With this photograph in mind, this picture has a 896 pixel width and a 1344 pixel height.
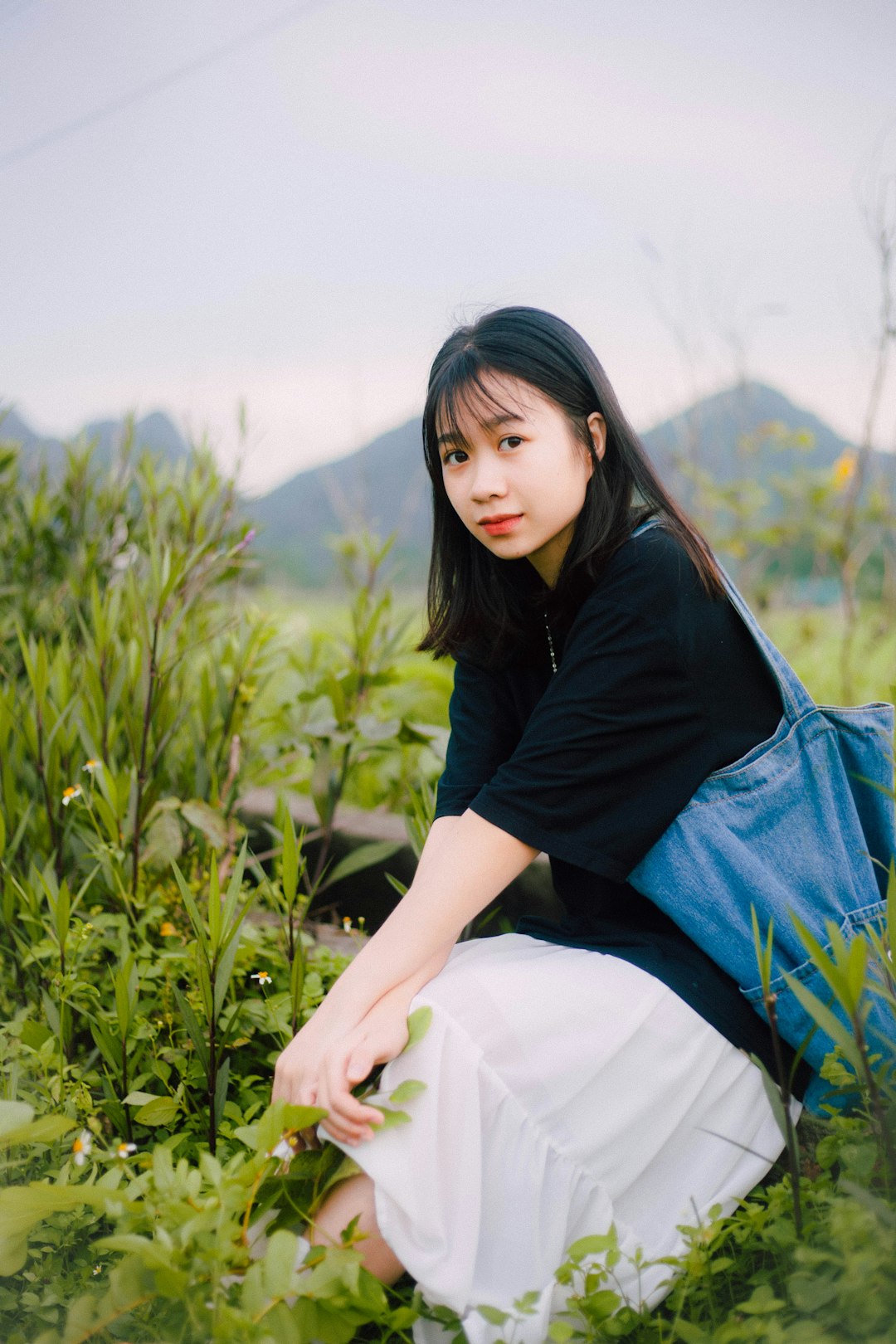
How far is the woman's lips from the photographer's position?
4.17 feet

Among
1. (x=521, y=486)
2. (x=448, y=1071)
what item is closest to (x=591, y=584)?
(x=521, y=486)

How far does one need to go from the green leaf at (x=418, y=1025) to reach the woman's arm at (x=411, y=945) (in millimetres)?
21

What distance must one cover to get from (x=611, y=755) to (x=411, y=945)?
0.32 meters

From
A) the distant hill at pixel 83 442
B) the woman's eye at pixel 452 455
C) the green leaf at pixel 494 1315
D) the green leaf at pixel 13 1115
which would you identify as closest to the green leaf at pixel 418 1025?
the green leaf at pixel 494 1315

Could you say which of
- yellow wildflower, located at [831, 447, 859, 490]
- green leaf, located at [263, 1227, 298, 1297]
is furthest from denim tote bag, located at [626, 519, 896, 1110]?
yellow wildflower, located at [831, 447, 859, 490]

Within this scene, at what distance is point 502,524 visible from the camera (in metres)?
1.28

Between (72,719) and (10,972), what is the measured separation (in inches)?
17.1

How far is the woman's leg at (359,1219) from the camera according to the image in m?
0.97

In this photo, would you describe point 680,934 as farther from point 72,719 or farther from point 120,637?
point 120,637

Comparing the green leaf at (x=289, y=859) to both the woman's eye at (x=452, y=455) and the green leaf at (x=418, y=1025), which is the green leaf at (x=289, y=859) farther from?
the woman's eye at (x=452, y=455)

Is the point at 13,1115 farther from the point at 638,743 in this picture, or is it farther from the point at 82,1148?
the point at 638,743

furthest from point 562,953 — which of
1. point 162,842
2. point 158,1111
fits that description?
point 162,842

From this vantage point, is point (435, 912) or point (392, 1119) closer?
point (392, 1119)

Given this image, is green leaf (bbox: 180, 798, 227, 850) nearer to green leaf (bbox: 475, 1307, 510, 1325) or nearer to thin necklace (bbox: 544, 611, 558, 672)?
thin necklace (bbox: 544, 611, 558, 672)
